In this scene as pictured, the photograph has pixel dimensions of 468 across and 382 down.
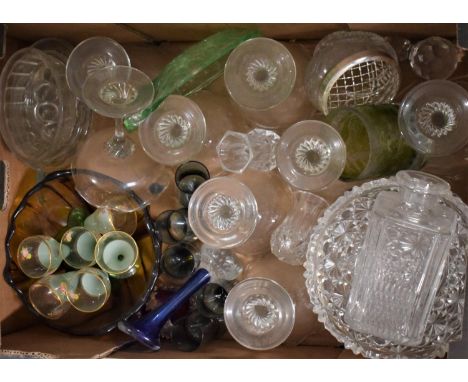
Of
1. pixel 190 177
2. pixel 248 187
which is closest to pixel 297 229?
pixel 248 187

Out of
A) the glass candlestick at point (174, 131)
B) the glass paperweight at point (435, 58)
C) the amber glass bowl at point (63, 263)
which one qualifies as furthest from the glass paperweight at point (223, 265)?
the glass paperweight at point (435, 58)

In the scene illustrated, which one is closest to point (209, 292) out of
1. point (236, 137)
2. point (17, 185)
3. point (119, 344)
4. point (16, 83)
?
point (119, 344)

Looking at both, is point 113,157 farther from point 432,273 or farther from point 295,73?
point 432,273

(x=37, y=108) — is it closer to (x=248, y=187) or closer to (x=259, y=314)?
(x=248, y=187)

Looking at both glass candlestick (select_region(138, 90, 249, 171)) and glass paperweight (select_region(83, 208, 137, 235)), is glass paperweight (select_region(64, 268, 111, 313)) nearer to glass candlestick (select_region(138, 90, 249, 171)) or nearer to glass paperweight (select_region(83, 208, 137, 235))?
glass paperweight (select_region(83, 208, 137, 235))

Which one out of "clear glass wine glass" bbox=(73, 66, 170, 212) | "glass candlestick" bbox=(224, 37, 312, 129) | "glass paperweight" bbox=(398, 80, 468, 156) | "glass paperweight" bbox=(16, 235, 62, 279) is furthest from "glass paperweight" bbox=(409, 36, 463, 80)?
"glass paperweight" bbox=(16, 235, 62, 279)

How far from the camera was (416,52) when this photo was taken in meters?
1.08

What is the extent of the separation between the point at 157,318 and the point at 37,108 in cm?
45

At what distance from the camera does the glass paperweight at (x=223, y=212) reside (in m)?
0.98

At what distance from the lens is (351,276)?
946mm

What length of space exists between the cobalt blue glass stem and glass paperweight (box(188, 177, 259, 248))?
130mm

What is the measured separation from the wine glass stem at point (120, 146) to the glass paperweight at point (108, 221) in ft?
0.39

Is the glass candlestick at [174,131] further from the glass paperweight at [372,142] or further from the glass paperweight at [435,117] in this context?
the glass paperweight at [435,117]

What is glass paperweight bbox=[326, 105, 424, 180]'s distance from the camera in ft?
3.29
